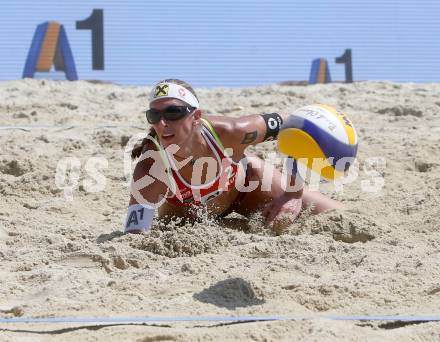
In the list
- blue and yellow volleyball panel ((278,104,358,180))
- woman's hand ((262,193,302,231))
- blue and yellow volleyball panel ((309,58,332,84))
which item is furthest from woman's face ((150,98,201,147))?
blue and yellow volleyball panel ((309,58,332,84))

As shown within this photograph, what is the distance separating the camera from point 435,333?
2.79m

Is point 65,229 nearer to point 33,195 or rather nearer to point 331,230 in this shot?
point 33,195

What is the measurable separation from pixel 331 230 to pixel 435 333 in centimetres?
159

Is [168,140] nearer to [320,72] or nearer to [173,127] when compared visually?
[173,127]

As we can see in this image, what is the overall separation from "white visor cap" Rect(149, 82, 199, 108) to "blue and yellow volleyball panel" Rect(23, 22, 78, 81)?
18.8ft

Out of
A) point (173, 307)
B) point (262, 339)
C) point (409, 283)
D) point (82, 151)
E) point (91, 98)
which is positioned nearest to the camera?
point (262, 339)

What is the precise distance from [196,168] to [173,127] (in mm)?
338

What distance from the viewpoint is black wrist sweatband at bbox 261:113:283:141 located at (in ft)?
15.0

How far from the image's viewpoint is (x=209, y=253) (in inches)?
156

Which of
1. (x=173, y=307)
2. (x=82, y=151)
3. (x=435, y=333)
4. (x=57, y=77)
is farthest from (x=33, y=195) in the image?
(x=57, y=77)

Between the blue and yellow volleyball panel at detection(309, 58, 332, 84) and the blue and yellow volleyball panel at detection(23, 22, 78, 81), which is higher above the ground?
the blue and yellow volleyball panel at detection(23, 22, 78, 81)

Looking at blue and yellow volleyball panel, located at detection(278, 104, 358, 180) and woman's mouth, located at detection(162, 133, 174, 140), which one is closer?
blue and yellow volleyball panel, located at detection(278, 104, 358, 180)

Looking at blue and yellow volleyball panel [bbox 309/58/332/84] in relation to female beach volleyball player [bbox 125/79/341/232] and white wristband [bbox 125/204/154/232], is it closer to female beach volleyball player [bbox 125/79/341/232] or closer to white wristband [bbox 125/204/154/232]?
female beach volleyball player [bbox 125/79/341/232]

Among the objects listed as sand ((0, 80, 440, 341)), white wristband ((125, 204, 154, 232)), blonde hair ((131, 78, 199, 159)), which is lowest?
sand ((0, 80, 440, 341))
